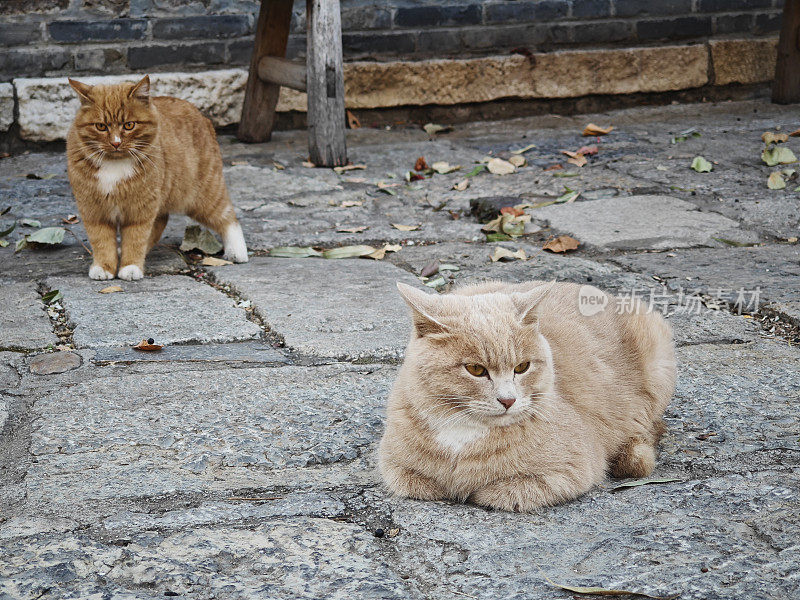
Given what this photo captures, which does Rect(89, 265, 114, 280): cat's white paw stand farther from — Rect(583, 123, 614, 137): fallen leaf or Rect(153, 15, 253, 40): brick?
Rect(583, 123, 614, 137): fallen leaf

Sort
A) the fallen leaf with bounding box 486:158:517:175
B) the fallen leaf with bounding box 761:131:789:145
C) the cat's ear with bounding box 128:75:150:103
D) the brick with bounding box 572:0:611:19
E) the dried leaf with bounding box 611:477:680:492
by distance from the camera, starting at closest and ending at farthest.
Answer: the dried leaf with bounding box 611:477:680:492 < the cat's ear with bounding box 128:75:150:103 < the fallen leaf with bounding box 486:158:517:175 < the fallen leaf with bounding box 761:131:789:145 < the brick with bounding box 572:0:611:19

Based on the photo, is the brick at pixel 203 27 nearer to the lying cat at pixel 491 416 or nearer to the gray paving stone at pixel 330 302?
the gray paving stone at pixel 330 302

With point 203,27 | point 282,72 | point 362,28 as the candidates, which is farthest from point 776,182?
point 203,27

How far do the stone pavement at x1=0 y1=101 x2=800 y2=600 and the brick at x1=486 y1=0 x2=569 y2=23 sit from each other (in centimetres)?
221

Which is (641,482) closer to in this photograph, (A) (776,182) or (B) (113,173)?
(B) (113,173)

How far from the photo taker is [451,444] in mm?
1982

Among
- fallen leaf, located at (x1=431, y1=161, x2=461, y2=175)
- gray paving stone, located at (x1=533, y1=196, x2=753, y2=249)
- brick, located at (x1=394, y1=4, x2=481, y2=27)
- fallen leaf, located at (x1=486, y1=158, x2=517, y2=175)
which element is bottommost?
gray paving stone, located at (x1=533, y1=196, x2=753, y2=249)

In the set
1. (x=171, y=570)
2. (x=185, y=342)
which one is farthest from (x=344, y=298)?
(x=171, y=570)

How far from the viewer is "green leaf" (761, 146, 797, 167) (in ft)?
16.4

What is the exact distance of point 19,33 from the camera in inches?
219

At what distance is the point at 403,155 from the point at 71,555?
14.1 ft

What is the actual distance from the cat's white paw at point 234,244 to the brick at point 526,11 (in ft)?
10.7

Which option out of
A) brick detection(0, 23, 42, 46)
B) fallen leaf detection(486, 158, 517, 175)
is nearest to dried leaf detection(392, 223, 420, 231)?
fallen leaf detection(486, 158, 517, 175)

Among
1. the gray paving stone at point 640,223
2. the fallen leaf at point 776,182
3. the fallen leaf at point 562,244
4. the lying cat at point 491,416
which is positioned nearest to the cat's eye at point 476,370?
the lying cat at point 491,416
